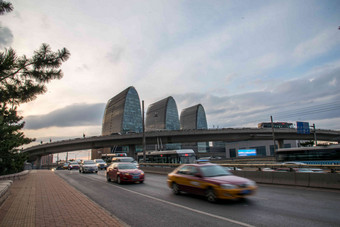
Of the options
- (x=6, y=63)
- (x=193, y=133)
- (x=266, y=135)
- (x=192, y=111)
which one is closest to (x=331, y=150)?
(x=6, y=63)

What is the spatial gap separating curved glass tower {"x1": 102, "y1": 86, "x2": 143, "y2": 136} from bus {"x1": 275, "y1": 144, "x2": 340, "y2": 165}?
10760cm

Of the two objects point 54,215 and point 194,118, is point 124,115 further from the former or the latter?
point 54,215

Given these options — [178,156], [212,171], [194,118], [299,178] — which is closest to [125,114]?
[194,118]

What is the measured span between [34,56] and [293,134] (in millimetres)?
76027

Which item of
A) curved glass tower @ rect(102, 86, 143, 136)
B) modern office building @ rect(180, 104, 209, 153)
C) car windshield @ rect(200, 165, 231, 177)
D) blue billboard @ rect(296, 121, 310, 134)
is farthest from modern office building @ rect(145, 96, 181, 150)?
car windshield @ rect(200, 165, 231, 177)

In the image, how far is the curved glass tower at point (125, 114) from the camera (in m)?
135

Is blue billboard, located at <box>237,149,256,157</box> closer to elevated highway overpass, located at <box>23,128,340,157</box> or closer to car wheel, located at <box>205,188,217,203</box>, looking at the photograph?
elevated highway overpass, located at <box>23,128,340,157</box>

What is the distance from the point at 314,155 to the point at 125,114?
116 m

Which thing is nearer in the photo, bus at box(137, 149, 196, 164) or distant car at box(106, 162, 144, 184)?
distant car at box(106, 162, 144, 184)

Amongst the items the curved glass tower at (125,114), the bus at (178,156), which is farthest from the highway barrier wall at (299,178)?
the curved glass tower at (125,114)

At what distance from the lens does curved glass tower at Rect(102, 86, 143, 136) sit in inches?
5330

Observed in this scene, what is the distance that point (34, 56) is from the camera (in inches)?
241

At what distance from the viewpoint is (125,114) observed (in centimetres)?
13588

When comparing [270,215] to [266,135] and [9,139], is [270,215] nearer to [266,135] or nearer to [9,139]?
[9,139]
